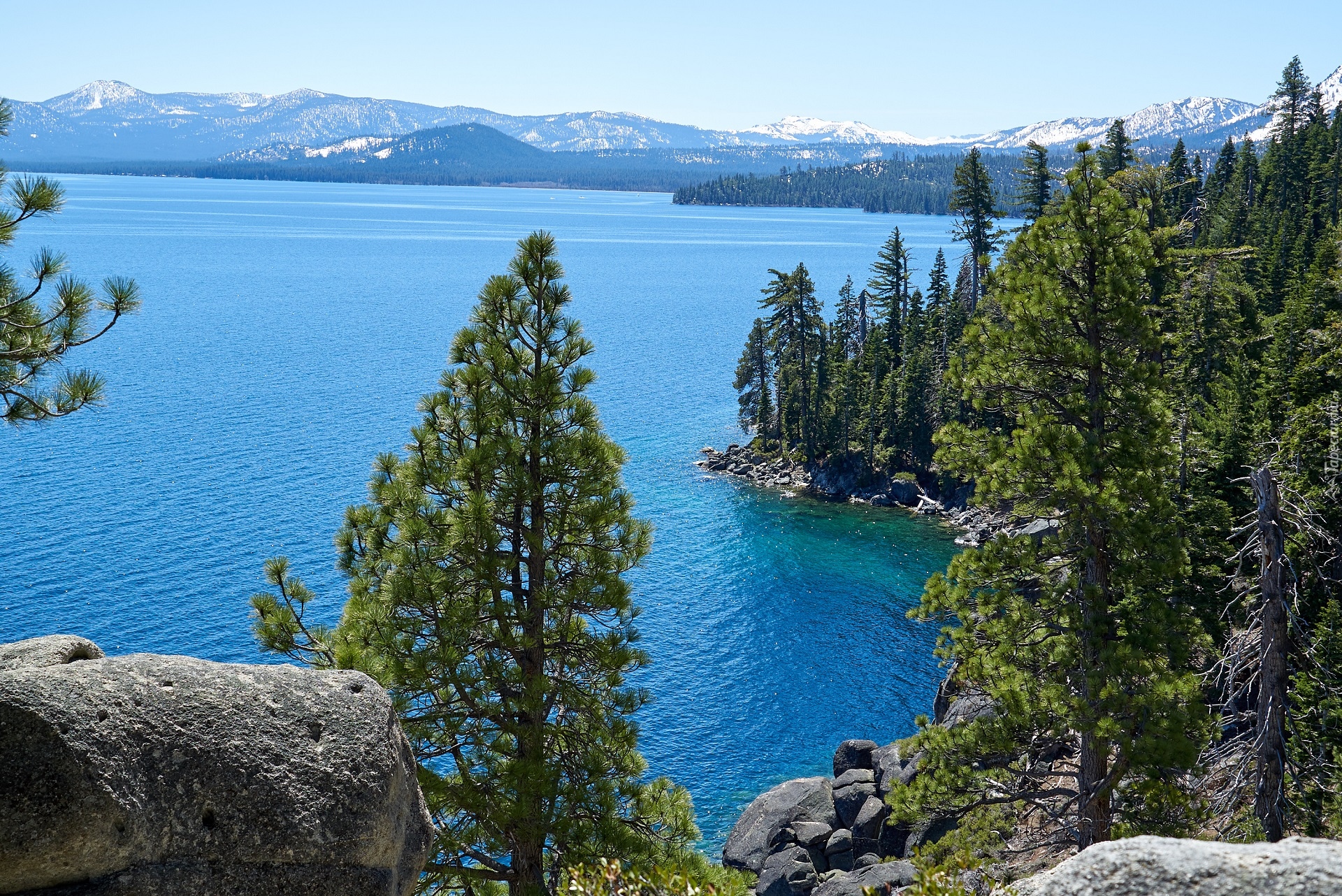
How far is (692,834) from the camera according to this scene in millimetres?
15531

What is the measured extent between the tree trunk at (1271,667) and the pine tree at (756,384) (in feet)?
203

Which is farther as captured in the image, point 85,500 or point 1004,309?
point 85,500

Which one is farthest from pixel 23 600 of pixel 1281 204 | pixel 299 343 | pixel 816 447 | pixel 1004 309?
pixel 1281 204

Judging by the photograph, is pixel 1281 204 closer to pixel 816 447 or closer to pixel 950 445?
pixel 816 447

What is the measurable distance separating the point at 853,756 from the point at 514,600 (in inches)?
923

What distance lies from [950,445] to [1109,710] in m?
5.30

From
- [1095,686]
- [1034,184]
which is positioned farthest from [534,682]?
[1034,184]

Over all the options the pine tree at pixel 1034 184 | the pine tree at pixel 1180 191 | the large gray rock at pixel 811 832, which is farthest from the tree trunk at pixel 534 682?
the pine tree at pixel 1180 191

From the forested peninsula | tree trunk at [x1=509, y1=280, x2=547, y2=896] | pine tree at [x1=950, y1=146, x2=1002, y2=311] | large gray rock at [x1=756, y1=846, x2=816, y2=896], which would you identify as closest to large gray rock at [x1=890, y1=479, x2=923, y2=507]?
pine tree at [x1=950, y1=146, x2=1002, y2=311]

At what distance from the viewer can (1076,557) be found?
18.0m

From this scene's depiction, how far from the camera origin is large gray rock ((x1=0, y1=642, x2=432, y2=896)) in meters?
7.18

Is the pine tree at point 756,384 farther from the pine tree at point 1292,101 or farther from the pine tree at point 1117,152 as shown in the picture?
the pine tree at point 1292,101

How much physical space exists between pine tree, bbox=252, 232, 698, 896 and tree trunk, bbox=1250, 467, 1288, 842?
9221 mm

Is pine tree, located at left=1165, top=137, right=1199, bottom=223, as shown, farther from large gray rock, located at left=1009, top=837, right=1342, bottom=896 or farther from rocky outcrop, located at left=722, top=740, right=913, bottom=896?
large gray rock, located at left=1009, top=837, right=1342, bottom=896
